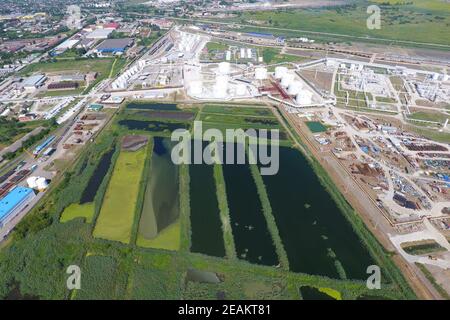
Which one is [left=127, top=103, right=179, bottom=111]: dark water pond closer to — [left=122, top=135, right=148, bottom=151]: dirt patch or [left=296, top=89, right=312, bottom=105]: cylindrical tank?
[left=122, top=135, right=148, bottom=151]: dirt patch

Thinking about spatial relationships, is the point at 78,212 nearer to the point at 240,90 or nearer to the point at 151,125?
the point at 151,125

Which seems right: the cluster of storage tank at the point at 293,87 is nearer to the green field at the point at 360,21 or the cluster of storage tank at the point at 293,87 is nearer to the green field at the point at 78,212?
the green field at the point at 360,21

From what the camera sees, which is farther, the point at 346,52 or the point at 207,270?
the point at 346,52

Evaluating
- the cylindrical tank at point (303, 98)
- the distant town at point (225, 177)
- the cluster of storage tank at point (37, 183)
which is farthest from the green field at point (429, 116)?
the cluster of storage tank at point (37, 183)

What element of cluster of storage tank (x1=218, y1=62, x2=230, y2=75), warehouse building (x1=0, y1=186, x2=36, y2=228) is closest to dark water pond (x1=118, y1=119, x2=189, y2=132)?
warehouse building (x1=0, y1=186, x2=36, y2=228)
